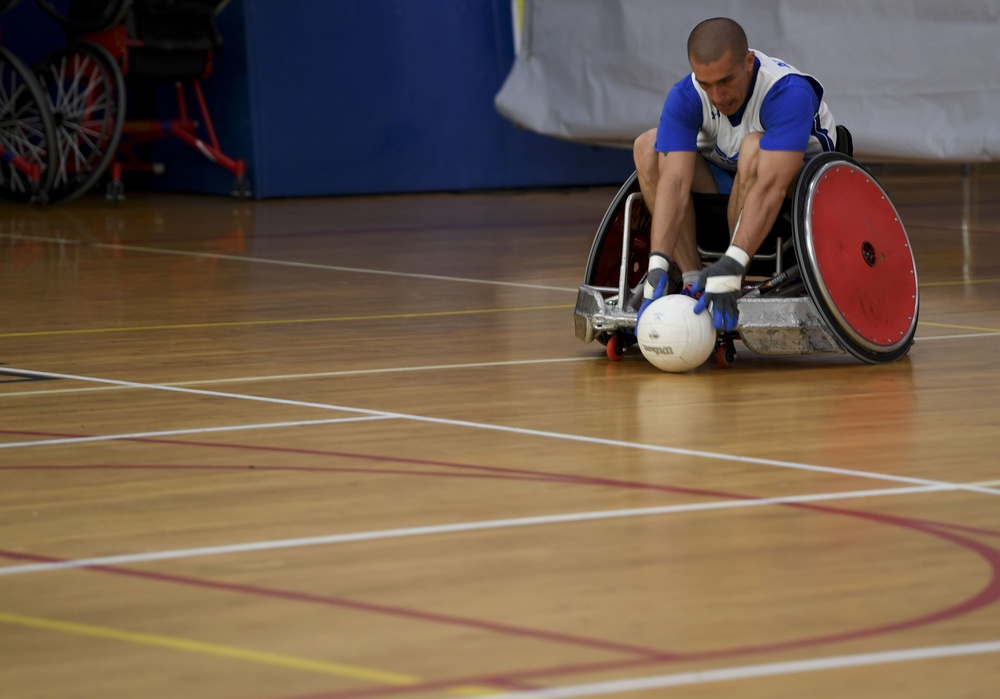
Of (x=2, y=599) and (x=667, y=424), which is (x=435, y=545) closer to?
(x=2, y=599)

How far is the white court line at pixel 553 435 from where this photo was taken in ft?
9.16

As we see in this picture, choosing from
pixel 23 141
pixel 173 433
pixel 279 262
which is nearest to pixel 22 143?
Result: pixel 23 141

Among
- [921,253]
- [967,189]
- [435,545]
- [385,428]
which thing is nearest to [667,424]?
[385,428]

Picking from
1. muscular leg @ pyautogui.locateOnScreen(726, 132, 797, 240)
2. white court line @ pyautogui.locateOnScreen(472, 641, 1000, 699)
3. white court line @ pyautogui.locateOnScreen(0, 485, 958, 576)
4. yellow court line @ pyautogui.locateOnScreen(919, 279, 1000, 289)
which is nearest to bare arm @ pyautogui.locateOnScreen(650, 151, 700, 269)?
muscular leg @ pyautogui.locateOnScreen(726, 132, 797, 240)

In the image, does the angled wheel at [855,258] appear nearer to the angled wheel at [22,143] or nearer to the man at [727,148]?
the man at [727,148]

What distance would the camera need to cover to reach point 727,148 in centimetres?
412

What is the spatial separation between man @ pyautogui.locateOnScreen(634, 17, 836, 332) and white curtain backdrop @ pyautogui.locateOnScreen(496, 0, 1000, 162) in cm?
406

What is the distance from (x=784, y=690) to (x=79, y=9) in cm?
791

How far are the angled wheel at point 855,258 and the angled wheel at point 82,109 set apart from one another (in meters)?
5.25

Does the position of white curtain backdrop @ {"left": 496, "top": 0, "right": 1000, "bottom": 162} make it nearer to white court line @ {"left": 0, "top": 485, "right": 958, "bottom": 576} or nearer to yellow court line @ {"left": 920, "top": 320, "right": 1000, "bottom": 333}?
yellow court line @ {"left": 920, "top": 320, "right": 1000, "bottom": 333}

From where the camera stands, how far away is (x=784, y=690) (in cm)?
177

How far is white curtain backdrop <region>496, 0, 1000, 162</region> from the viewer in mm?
8000

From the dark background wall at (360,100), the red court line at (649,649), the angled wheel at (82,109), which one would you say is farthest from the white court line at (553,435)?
the dark background wall at (360,100)

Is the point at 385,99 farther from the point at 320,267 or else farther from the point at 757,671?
the point at 757,671
